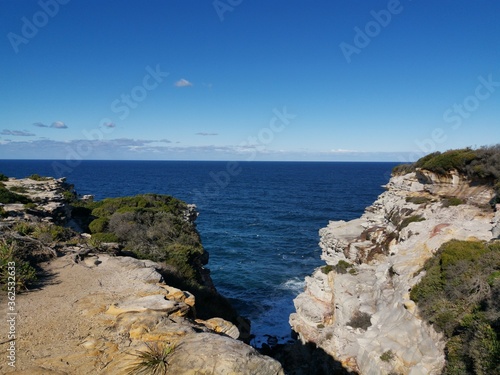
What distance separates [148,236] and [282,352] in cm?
1358

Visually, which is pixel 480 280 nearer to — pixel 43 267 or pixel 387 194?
pixel 43 267

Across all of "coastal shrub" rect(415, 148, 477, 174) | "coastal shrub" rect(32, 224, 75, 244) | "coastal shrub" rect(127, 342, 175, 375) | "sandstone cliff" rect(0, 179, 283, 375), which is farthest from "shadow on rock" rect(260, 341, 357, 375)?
"coastal shrub" rect(415, 148, 477, 174)

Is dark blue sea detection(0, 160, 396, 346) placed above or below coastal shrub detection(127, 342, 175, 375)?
below

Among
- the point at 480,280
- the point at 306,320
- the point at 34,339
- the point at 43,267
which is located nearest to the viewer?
the point at 34,339

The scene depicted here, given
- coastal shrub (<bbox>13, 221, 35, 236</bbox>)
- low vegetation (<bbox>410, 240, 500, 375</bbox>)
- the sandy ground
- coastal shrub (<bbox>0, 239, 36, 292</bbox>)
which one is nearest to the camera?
the sandy ground

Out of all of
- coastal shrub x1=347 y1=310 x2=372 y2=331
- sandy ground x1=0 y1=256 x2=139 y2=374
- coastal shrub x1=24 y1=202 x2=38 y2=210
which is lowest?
coastal shrub x1=347 y1=310 x2=372 y2=331

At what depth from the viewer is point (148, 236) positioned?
24688 millimetres

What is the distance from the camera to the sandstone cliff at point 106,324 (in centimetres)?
705

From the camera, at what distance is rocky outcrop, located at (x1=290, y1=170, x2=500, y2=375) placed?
12.7 metres

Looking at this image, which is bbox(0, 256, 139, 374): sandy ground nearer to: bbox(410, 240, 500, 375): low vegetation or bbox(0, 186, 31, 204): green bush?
bbox(410, 240, 500, 375): low vegetation

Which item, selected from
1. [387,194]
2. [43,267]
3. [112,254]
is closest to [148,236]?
[112,254]

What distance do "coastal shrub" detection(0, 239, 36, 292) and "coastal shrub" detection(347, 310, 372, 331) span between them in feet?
50.5

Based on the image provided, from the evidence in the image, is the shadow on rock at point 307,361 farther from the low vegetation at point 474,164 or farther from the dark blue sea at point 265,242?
the low vegetation at point 474,164

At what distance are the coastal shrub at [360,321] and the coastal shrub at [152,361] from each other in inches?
482
